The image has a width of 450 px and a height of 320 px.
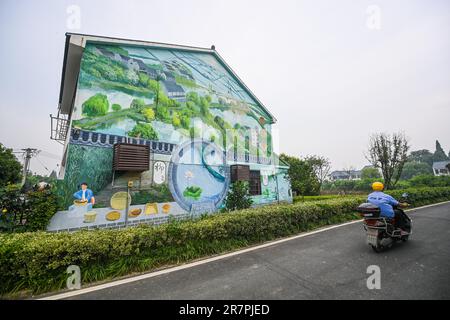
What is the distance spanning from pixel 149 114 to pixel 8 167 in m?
26.3

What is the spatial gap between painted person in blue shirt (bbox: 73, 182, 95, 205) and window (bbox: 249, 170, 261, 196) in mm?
8259

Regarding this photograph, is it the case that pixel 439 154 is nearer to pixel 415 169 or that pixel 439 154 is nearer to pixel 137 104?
pixel 415 169

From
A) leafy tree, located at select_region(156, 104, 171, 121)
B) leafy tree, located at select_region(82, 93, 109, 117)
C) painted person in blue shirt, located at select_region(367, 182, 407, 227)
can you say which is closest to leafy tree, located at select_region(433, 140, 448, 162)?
painted person in blue shirt, located at select_region(367, 182, 407, 227)

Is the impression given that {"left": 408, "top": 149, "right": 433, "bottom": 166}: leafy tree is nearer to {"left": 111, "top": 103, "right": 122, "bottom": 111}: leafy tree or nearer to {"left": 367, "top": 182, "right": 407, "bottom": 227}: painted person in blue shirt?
{"left": 367, "top": 182, "right": 407, "bottom": 227}: painted person in blue shirt

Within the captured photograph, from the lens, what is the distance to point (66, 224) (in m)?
5.82

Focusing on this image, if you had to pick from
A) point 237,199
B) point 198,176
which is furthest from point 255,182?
point 198,176

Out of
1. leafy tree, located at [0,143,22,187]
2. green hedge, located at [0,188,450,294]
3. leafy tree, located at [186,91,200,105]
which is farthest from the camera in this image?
leafy tree, located at [0,143,22,187]

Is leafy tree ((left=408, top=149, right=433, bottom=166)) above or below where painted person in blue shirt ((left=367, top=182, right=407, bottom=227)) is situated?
above

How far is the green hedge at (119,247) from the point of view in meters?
3.01

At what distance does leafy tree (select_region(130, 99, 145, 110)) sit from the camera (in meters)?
7.64

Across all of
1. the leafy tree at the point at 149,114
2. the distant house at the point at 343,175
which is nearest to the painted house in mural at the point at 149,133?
the leafy tree at the point at 149,114

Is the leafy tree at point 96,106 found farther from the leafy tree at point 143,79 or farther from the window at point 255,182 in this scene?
the window at point 255,182

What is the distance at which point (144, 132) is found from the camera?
7.76 meters
